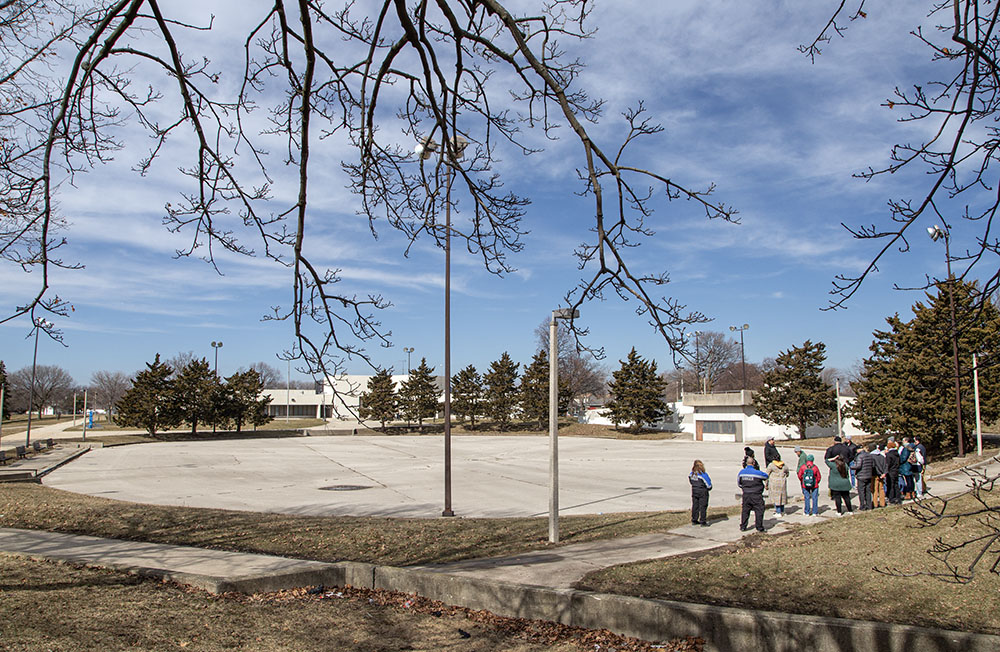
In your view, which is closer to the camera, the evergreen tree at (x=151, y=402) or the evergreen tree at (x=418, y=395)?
the evergreen tree at (x=151, y=402)

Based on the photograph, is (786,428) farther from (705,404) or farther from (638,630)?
(638,630)

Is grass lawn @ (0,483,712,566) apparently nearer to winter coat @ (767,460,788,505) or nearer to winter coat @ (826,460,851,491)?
winter coat @ (767,460,788,505)

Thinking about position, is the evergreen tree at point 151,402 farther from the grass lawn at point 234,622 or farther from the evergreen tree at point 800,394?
the grass lawn at point 234,622

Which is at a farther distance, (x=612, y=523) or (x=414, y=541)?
(x=612, y=523)

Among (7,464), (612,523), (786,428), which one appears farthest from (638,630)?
(786,428)

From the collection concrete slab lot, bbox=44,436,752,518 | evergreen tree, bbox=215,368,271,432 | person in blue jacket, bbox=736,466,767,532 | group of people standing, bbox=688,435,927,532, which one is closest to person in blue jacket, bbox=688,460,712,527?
group of people standing, bbox=688,435,927,532

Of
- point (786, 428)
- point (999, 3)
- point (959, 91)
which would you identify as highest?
point (999, 3)

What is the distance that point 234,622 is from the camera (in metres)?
6.14

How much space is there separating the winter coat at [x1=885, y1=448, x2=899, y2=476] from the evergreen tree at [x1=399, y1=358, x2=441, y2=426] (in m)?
50.1

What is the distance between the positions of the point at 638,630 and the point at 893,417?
34.1 metres

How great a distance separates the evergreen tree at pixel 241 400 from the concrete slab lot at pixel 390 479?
15.9 metres

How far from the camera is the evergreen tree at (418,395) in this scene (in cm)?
6368

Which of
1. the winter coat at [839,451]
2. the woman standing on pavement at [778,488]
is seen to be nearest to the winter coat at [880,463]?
the winter coat at [839,451]

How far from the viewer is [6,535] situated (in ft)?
34.2
